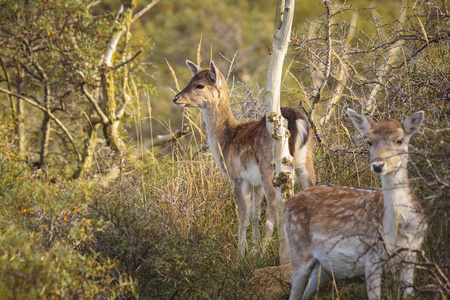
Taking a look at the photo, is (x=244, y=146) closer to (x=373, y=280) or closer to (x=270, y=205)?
(x=270, y=205)

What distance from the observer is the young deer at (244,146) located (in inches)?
240

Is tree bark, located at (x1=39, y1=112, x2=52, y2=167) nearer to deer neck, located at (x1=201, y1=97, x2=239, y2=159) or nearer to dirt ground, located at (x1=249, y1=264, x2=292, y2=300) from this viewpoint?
deer neck, located at (x1=201, y1=97, x2=239, y2=159)

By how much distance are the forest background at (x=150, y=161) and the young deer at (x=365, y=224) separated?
154 millimetres

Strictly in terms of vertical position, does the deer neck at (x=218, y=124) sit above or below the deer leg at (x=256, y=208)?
above

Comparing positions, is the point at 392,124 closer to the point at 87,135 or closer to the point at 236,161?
the point at 236,161

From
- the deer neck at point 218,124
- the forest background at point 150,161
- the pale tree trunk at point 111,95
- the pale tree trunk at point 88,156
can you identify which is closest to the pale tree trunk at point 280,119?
Answer: the forest background at point 150,161

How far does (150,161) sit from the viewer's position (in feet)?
30.7

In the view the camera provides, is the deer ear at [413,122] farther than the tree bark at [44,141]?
No

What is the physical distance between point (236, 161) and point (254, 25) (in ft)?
45.4

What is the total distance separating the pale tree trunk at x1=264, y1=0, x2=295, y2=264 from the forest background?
1.77 feet

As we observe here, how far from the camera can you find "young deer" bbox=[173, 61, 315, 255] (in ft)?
20.0

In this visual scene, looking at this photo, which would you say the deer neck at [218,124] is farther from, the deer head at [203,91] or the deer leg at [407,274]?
the deer leg at [407,274]

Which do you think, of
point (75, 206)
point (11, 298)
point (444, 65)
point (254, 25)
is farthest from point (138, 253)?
point (254, 25)

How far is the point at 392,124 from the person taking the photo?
4328mm
